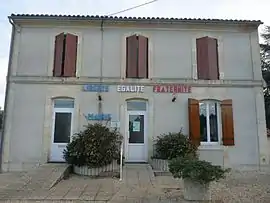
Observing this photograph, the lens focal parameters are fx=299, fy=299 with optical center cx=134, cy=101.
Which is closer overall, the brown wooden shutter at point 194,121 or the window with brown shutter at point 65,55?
the brown wooden shutter at point 194,121

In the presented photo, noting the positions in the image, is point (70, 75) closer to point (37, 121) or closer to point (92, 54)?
point (92, 54)

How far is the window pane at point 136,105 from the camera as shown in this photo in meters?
12.0

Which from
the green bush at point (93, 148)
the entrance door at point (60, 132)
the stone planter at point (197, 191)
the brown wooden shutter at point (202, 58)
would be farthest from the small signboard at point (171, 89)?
the stone planter at point (197, 191)

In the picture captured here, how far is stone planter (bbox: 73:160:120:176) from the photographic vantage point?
9789mm

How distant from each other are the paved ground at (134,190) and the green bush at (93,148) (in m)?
0.67

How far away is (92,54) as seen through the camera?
1216 cm

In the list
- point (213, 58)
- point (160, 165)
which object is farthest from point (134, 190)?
point (213, 58)

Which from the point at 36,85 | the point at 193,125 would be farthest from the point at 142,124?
the point at 36,85

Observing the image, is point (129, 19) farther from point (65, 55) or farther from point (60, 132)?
point (60, 132)

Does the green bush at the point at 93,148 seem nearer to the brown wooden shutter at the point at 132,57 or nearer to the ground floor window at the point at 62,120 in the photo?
the ground floor window at the point at 62,120

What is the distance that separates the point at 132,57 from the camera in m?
12.2

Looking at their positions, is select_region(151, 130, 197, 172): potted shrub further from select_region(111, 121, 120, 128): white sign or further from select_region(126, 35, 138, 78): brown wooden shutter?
select_region(126, 35, 138, 78): brown wooden shutter

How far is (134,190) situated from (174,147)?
3.54 m

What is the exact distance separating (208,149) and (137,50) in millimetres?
4844
